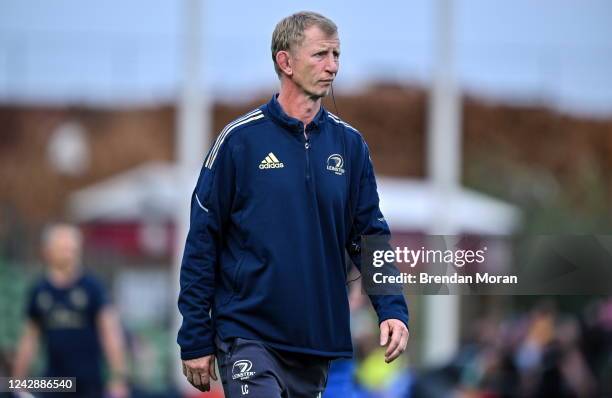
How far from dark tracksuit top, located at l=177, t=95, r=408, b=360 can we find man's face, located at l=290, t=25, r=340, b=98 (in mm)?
168

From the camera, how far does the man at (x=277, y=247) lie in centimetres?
580

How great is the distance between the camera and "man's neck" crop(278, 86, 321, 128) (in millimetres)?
5945

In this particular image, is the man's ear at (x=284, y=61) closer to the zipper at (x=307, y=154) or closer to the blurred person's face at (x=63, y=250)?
the zipper at (x=307, y=154)

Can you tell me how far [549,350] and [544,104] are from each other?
3094 cm

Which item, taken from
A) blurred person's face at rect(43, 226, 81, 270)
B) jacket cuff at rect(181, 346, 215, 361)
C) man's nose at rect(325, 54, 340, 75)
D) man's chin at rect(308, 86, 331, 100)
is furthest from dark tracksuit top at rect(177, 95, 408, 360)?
blurred person's face at rect(43, 226, 81, 270)

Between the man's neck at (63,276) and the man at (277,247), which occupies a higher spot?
the man at (277,247)

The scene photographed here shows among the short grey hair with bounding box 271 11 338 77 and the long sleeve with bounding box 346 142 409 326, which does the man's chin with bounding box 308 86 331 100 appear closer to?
the short grey hair with bounding box 271 11 338 77

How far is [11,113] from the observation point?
156 feet

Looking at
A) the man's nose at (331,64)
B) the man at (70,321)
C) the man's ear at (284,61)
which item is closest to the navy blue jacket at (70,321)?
the man at (70,321)

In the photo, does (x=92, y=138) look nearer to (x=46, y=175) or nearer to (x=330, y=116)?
(x=46, y=175)

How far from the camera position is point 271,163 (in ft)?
19.1

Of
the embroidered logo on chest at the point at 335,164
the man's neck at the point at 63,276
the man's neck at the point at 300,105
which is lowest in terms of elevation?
the man's neck at the point at 63,276

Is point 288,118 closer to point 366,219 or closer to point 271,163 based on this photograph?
point 271,163

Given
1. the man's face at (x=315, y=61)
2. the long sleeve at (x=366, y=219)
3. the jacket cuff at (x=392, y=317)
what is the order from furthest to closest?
1. the long sleeve at (x=366, y=219)
2. the jacket cuff at (x=392, y=317)
3. the man's face at (x=315, y=61)
